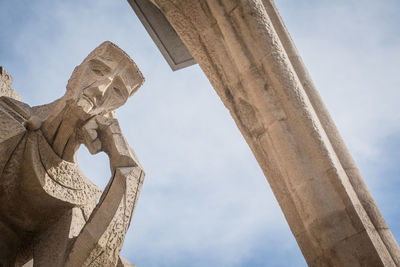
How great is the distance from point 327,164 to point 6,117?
217cm

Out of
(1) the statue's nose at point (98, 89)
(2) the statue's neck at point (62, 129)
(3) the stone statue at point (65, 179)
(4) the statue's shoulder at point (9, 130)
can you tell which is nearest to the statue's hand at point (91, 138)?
(3) the stone statue at point (65, 179)

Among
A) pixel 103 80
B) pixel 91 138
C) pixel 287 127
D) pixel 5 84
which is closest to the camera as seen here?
pixel 287 127

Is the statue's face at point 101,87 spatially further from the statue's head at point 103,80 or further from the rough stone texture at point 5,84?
the rough stone texture at point 5,84

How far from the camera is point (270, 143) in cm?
231

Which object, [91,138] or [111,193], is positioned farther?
[91,138]

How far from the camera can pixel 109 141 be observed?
2.63 m

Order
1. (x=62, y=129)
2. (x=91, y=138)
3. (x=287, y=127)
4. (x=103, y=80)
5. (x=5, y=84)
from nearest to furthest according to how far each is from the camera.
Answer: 1. (x=287, y=127)
2. (x=91, y=138)
3. (x=62, y=129)
4. (x=103, y=80)
5. (x=5, y=84)

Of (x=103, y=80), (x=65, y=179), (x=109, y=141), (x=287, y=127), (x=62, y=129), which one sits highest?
(x=103, y=80)

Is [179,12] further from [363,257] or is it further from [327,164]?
[363,257]

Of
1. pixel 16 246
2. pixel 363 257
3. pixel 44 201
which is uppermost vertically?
pixel 44 201

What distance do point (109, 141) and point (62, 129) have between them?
1.35 ft

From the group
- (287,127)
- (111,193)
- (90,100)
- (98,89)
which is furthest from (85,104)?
(287,127)

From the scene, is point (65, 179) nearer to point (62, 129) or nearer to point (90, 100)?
point (62, 129)

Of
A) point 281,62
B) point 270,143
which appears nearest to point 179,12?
point 281,62
